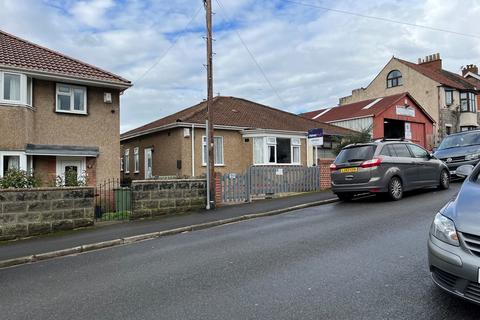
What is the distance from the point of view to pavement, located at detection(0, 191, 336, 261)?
27.2 ft

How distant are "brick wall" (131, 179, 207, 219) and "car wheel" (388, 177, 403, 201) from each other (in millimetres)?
5489

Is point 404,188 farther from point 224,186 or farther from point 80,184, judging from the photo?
point 80,184

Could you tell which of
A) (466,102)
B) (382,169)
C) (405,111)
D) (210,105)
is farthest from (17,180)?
(466,102)

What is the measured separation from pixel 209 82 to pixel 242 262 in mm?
8384

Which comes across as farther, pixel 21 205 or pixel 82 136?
pixel 82 136

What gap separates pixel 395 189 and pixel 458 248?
27.5 feet

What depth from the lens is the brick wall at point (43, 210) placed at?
9484mm

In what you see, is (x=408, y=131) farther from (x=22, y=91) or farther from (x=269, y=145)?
(x=22, y=91)

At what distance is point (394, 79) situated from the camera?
3853cm

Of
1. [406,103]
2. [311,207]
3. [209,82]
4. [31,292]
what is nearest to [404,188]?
[311,207]

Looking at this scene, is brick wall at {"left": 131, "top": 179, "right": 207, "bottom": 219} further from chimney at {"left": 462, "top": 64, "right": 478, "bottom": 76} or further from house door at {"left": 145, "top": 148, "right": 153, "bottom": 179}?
chimney at {"left": 462, "top": 64, "right": 478, "bottom": 76}

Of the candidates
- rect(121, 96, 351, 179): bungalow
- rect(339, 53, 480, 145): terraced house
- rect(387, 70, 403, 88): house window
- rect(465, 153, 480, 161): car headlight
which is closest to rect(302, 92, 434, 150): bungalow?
rect(339, 53, 480, 145): terraced house

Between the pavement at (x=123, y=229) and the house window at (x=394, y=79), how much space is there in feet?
93.4

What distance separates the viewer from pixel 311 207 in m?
12.2
